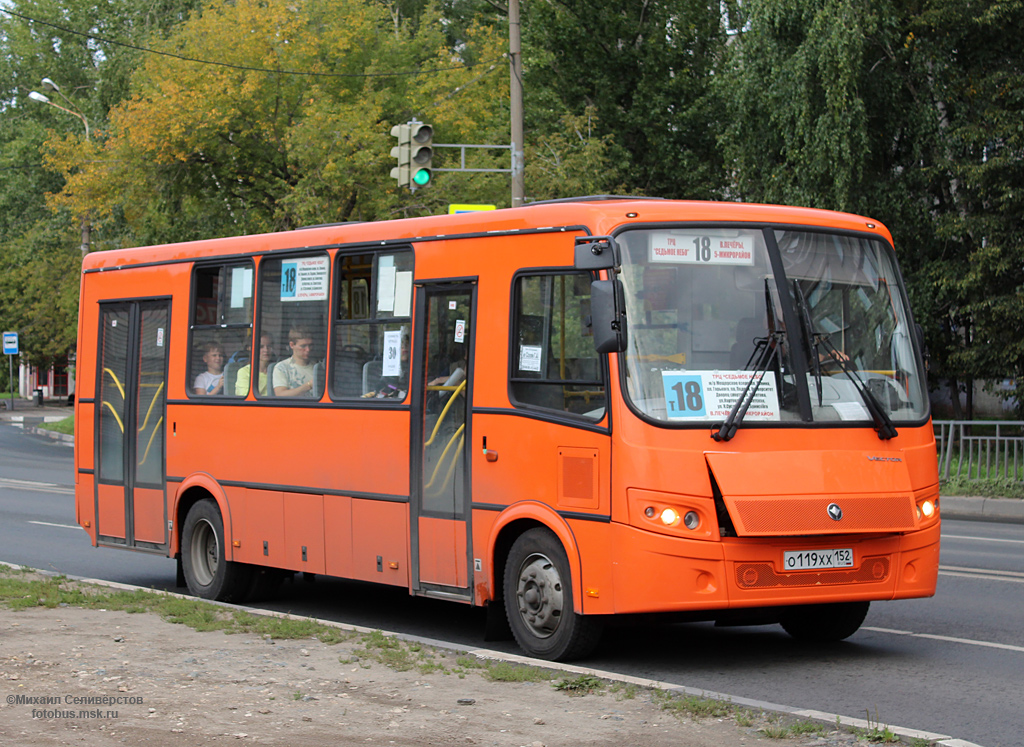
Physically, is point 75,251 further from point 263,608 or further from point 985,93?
point 263,608

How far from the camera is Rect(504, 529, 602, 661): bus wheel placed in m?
8.33

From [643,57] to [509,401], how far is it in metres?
30.2

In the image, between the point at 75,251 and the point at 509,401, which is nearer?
the point at 509,401

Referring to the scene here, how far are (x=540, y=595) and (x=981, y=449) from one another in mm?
13608

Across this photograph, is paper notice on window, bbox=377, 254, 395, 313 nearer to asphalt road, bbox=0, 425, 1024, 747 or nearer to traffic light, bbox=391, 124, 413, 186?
asphalt road, bbox=0, 425, 1024, 747

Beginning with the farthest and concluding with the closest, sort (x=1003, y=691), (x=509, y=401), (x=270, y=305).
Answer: (x=270, y=305), (x=509, y=401), (x=1003, y=691)

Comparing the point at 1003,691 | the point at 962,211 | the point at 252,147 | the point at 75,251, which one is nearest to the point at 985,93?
the point at 962,211

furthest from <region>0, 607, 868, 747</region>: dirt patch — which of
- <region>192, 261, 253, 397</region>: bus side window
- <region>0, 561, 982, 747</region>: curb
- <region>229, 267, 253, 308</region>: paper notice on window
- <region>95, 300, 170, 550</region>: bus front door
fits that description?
<region>95, 300, 170, 550</region>: bus front door

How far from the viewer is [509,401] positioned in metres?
8.92

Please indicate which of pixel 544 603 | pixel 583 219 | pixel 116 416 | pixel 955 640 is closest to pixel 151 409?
pixel 116 416

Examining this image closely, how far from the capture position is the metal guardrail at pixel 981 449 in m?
20.0

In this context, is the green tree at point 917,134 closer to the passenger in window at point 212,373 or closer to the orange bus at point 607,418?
the passenger in window at point 212,373

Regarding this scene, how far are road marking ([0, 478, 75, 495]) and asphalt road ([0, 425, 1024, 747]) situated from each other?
8457 millimetres

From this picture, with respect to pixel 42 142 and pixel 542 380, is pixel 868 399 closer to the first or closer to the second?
pixel 542 380
